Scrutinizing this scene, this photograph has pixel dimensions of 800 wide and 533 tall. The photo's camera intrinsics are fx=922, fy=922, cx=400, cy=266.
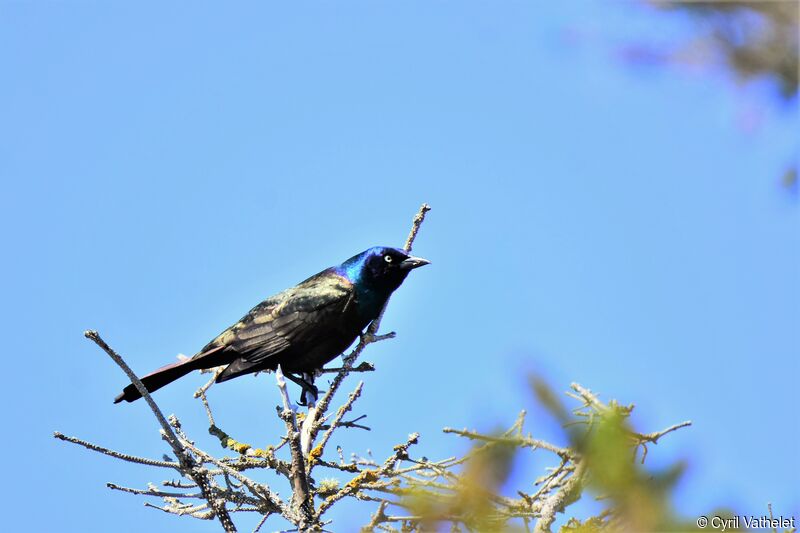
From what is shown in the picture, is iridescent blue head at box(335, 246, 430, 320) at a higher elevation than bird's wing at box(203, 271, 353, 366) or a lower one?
higher

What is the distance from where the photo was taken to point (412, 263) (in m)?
7.69

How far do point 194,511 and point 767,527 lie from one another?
10.7 ft

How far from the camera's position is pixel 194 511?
504cm

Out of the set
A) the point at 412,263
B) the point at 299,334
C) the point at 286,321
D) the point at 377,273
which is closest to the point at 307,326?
the point at 299,334

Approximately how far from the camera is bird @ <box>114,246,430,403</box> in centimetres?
733

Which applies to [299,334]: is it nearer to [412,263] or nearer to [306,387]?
[306,387]

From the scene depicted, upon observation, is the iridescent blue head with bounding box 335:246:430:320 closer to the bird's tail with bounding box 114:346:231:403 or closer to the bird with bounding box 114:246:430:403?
the bird with bounding box 114:246:430:403

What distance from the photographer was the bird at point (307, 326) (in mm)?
7328

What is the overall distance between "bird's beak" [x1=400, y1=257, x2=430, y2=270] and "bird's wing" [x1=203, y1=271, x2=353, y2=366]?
0.49m

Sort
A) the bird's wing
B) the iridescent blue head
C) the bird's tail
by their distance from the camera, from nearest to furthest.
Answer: the bird's tail, the bird's wing, the iridescent blue head

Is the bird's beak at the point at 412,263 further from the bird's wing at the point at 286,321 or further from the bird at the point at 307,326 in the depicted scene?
the bird's wing at the point at 286,321

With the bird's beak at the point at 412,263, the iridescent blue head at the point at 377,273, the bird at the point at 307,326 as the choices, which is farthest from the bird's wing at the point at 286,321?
the bird's beak at the point at 412,263

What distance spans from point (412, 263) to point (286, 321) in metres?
1.15

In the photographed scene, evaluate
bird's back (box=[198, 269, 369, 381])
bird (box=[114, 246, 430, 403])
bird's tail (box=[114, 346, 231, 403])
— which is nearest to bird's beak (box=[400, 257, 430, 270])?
bird (box=[114, 246, 430, 403])
